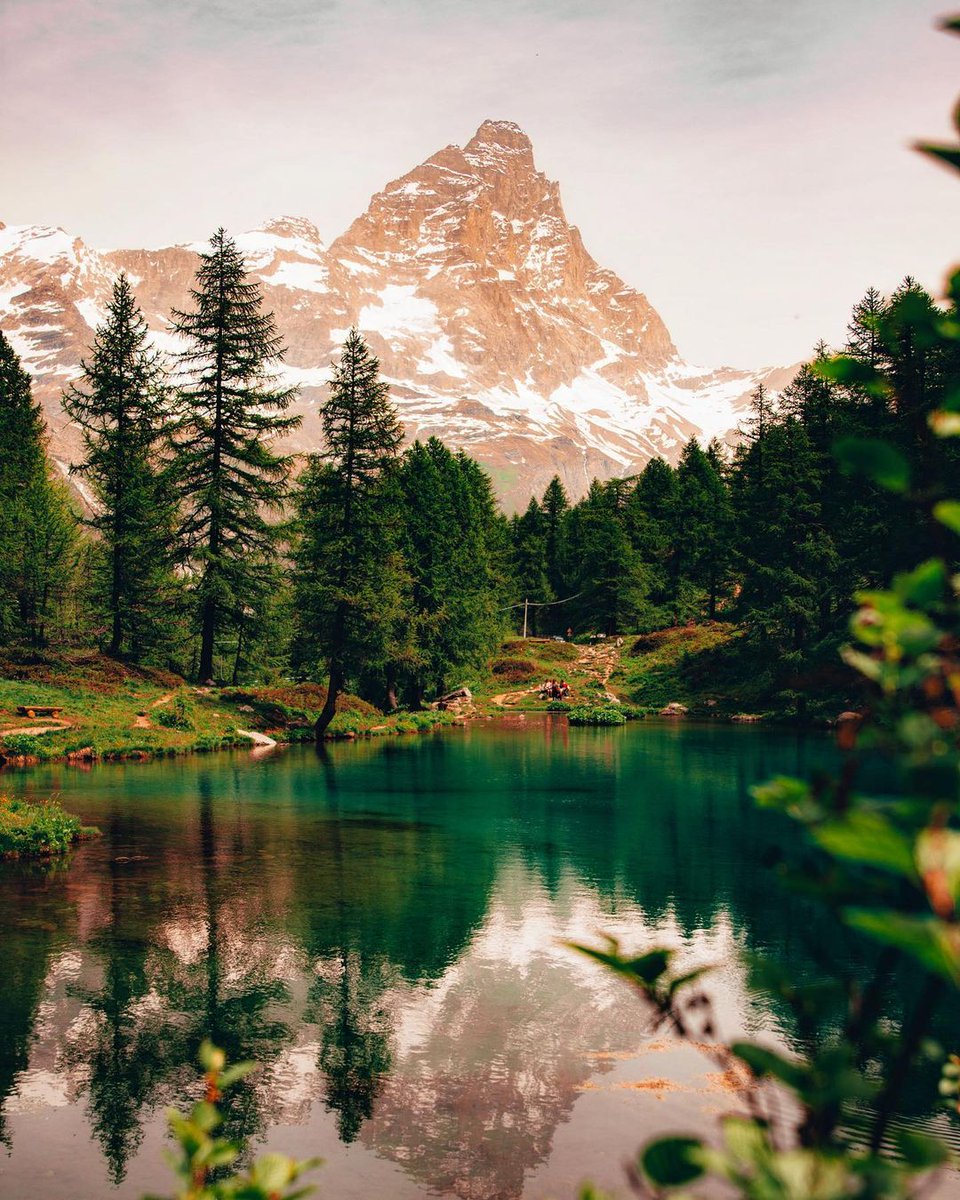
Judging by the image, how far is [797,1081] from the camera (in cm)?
105

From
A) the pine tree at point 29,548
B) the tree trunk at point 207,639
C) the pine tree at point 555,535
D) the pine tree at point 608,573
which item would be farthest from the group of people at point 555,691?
the pine tree at point 555,535

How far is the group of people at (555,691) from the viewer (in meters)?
57.2

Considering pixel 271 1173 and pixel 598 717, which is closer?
pixel 271 1173

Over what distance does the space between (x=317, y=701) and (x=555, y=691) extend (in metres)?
20.7

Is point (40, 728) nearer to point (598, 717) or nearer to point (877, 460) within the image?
point (598, 717)

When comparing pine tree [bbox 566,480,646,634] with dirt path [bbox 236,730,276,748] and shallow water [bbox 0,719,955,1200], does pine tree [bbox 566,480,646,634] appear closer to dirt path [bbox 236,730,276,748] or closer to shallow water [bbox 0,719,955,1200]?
dirt path [bbox 236,730,276,748]

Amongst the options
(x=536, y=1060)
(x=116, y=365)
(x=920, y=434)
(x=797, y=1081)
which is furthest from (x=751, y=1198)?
(x=116, y=365)

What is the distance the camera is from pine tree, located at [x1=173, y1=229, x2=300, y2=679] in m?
38.5

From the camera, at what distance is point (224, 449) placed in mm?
39062

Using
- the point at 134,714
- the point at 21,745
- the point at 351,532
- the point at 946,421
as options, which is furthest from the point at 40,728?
the point at 946,421

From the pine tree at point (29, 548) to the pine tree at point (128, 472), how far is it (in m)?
2.80

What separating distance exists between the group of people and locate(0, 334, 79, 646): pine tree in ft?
85.6

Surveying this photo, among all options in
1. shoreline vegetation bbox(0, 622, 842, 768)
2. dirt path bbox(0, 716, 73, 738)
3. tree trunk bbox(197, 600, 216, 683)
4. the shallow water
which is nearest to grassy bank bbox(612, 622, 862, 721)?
shoreline vegetation bbox(0, 622, 842, 768)

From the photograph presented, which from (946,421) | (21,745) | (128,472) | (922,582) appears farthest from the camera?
(128,472)
